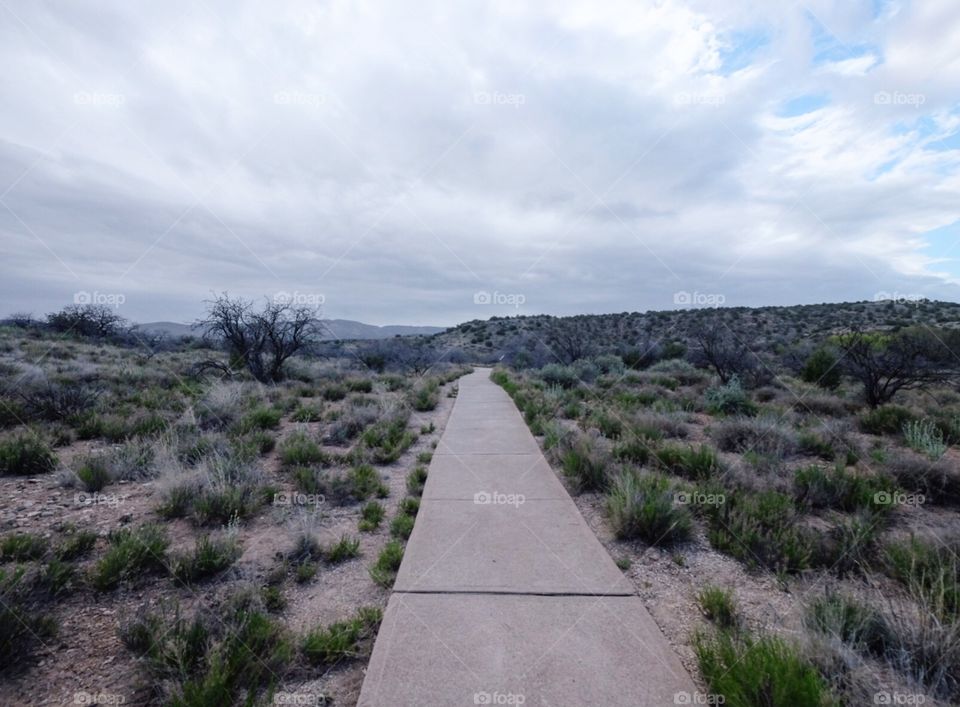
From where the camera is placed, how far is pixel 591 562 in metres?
4.25

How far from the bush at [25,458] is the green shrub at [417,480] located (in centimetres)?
490

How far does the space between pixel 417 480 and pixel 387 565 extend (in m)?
2.39

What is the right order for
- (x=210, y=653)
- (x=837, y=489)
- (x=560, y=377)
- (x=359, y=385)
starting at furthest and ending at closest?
(x=560, y=377) → (x=359, y=385) → (x=837, y=489) → (x=210, y=653)

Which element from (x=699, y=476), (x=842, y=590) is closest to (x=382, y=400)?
(x=699, y=476)

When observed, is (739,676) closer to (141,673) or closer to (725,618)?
(725,618)

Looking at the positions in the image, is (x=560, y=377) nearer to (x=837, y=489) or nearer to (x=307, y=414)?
(x=307, y=414)

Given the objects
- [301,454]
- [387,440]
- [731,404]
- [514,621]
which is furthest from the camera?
[731,404]

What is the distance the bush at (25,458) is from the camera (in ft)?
20.3

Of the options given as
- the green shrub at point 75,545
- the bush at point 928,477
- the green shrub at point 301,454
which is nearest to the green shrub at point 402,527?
the green shrub at point 301,454

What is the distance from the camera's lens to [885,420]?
9102 mm

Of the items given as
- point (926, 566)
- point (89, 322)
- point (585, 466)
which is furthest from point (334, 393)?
point (89, 322)

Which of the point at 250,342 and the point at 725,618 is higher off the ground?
the point at 250,342

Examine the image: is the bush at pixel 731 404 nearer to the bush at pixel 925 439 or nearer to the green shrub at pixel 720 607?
the bush at pixel 925 439

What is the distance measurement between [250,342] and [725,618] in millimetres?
17060
